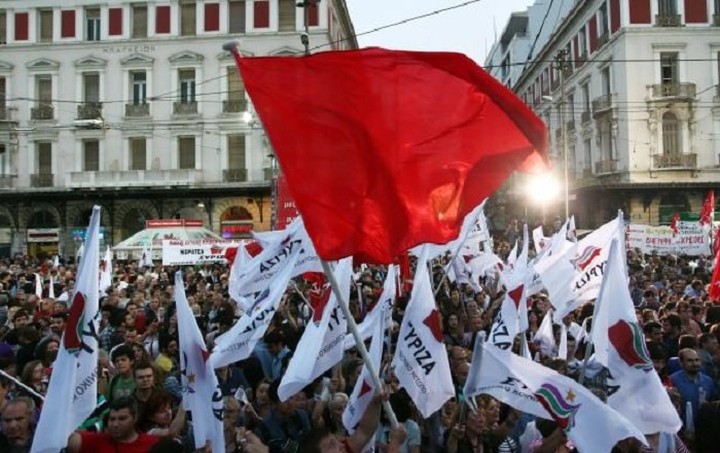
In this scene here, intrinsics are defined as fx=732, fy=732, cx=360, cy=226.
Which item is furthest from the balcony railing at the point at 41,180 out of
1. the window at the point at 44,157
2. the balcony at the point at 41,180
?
the window at the point at 44,157

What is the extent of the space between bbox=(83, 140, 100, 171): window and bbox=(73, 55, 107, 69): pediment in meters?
4.16

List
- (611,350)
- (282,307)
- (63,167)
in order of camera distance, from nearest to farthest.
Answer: (611,350)
(282,307)
(63,167)

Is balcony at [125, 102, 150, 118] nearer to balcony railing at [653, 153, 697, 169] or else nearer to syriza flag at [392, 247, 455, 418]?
balcony railing at [653, 153, 697, 169]

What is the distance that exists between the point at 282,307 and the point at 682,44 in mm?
34415

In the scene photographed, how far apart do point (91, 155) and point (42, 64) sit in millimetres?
5787

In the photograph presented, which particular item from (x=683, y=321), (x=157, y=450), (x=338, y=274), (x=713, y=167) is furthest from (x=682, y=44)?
(x=157, y=450)

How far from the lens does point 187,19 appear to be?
40438 mm

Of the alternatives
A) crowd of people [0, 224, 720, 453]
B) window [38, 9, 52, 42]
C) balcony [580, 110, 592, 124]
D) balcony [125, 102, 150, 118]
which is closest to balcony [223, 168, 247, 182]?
balcony [125, 102, 150, 118]

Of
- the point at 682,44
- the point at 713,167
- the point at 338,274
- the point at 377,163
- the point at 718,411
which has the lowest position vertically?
the point at 718,411

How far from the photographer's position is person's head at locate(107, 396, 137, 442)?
423 centimetres

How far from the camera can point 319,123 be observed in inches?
174

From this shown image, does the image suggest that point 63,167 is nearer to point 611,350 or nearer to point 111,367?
point 111,367

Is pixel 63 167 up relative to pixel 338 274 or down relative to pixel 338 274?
up

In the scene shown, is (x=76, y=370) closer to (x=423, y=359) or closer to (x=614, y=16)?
(x=423, y=359)
